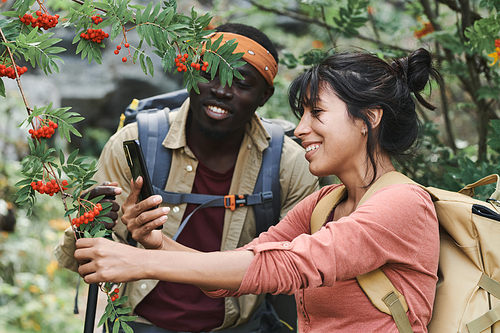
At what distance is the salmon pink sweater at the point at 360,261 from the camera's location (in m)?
1.41

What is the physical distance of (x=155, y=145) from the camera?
2678mm

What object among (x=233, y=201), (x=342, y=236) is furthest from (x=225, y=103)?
(x=342, y=236)

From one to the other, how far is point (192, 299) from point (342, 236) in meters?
1.43

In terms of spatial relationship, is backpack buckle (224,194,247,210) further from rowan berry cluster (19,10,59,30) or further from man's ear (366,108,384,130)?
rowan berry cluster (19,10,59,30)

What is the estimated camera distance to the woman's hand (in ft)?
4.28

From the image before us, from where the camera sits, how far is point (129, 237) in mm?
2613

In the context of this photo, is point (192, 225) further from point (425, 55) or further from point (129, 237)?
point (425, 55)

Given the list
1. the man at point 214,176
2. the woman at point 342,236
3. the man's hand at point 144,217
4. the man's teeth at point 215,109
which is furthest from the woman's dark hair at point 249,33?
the man's hand at point 144,217

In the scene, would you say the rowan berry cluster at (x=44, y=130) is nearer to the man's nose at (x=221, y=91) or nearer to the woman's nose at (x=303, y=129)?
the woman's nose at (x=303, y=129)

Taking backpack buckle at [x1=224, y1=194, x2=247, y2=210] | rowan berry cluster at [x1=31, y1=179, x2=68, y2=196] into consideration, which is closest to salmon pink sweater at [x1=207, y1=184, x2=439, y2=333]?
rowan berry cluster at [x1=31, y1=179, x2=68, y2=196]

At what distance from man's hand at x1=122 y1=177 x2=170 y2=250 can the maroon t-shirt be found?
2.42 ft

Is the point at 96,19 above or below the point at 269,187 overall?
above

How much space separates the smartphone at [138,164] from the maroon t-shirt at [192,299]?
81cm

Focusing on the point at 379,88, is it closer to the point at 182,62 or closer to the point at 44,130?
the point at 182,62
